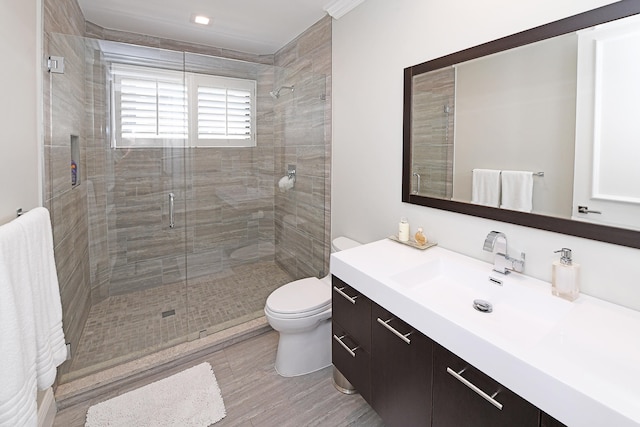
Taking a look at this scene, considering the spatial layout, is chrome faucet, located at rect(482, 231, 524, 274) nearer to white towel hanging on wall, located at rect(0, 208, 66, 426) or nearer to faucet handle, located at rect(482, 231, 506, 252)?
faucet handle, located at rect(482, 231, 506, 252)

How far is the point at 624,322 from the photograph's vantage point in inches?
39.6

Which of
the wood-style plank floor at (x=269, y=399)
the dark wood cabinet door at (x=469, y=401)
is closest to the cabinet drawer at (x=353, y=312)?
the dark wood cabinet door at (x=469, y=401)

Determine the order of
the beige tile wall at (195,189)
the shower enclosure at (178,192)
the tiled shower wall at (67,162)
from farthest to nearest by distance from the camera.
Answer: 1. the shower enclosure at (178,192)
2. the beige tile wall at (195,189)
3. the tiled shower wall at (67,162)

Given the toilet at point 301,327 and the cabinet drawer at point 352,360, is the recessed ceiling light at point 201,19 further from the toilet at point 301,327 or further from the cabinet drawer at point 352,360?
the cabinet drawer at point 352,360

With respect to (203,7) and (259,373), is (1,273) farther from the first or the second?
(203,7)

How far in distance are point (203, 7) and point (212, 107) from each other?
77cm

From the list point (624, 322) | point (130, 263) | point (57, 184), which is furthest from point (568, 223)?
point (130, 263)

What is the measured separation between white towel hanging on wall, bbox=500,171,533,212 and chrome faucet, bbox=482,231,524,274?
14 cm

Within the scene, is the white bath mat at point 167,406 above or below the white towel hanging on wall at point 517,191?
below

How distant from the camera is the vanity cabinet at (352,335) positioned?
1442 millimetres

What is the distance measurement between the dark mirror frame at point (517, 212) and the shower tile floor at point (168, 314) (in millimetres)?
1697

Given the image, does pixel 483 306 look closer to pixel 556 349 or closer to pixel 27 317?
pixel 556 349

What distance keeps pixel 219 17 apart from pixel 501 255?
2.72 metres

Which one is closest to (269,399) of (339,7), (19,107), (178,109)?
(19,107)
